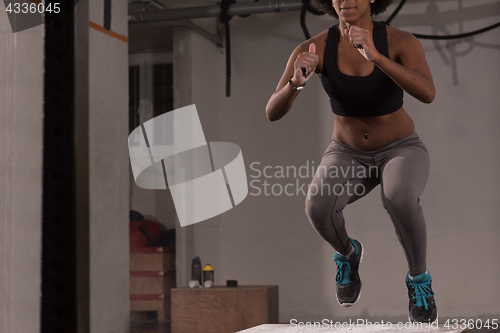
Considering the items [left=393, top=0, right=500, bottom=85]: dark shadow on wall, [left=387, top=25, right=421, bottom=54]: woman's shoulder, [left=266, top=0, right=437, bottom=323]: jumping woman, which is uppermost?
[left=393, top=0, right=500, bottom=85]: dark shadow on wall

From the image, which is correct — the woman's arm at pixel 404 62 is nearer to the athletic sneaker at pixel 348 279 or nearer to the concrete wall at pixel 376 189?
the athletic sneaker at pixel 348 279

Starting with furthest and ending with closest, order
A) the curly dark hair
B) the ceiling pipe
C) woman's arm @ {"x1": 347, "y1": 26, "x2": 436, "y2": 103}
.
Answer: the ceiling pipe
the curly dark hair
woman's arm @ {"x1": 347, "y1": 26, "x2": 436, "y2": 103}

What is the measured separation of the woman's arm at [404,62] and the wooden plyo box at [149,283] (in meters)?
2.61

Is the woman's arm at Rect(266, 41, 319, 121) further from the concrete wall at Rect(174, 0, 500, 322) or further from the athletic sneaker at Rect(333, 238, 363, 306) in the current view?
the concrete wall at Rect(174, 0, 500, 322)

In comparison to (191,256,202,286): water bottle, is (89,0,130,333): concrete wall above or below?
above

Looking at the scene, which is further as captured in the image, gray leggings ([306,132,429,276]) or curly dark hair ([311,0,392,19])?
curly dark hair ([311,0,392,19])

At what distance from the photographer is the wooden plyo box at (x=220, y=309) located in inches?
119

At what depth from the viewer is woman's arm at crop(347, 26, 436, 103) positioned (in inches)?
46.0

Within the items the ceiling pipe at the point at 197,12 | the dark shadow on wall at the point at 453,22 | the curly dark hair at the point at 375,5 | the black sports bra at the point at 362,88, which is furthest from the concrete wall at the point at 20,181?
the dark shadow on wall at the point at 453,22

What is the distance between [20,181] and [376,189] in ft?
7.48

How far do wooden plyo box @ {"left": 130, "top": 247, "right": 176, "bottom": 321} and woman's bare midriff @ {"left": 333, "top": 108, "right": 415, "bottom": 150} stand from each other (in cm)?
243

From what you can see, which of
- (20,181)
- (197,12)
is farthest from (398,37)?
(197,12)

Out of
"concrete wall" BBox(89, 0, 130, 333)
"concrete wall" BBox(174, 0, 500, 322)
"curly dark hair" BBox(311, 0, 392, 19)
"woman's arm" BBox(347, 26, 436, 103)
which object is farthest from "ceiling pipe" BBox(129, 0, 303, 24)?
"woman's arm" BBox(347, 26, 436, 103)

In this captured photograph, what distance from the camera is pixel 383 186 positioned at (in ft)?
4.46
